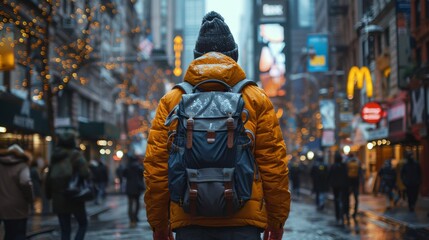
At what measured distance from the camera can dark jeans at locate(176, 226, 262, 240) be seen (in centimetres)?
408

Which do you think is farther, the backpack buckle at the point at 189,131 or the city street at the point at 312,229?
the city street at the point at 312,229

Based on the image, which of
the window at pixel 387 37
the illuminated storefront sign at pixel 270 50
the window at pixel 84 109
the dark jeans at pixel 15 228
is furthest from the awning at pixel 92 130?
the illuminated storefront sign at pixel 270 50

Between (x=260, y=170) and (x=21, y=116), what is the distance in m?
23.1

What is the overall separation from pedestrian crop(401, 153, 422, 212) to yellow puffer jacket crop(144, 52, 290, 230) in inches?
686

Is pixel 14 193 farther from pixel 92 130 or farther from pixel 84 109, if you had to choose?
pixel 84 109

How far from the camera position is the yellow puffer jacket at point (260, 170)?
4.10 m

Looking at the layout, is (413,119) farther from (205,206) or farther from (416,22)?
(205,206)

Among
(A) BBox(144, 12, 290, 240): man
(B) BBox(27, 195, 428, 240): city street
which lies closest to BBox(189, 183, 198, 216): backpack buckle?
(A) BBox(144, 12, 290, 240): man

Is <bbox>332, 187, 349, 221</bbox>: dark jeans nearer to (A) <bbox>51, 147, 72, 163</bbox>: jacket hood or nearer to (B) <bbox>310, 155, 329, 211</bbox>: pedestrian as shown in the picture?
(B) <bbox>310, 155, 329, 211</bbox>: pedestrian

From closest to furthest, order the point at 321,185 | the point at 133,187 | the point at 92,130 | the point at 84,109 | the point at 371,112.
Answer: the point at 133,187, the point at 321,185, the point at 371,112, the point at 92,130, the point at 84,109

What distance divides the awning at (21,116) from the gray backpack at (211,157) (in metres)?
20.9

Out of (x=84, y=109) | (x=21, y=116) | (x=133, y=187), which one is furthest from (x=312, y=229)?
(x=84, y=109)

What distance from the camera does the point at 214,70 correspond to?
429 cm

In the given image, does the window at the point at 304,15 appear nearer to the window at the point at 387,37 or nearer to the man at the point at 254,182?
the window at the point at 387,37
